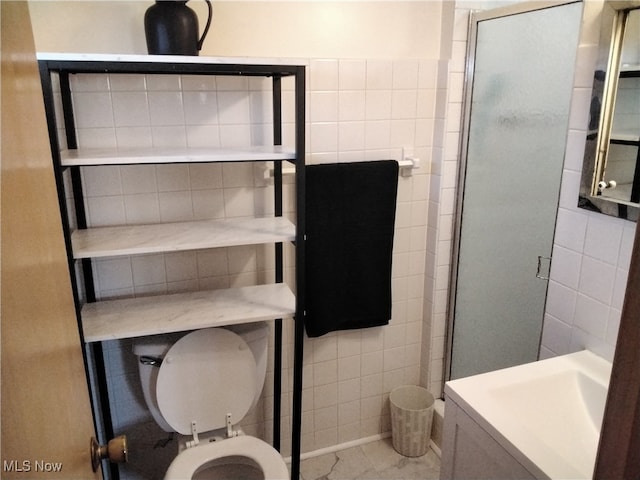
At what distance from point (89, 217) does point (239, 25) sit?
842 mm

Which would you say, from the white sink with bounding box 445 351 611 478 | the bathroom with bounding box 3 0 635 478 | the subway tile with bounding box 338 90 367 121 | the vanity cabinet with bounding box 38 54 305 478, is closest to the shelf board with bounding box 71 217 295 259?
the vanity cabinet with bounding box 38 54 305 478

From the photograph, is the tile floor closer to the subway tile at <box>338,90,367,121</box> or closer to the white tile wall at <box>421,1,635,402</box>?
the white tile wall at <box>421,1,635,402</box>

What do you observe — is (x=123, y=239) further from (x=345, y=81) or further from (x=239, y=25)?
(x=345, y=81)

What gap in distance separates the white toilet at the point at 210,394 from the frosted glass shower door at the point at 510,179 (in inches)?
38.6

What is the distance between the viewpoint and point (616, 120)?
1.29 metres

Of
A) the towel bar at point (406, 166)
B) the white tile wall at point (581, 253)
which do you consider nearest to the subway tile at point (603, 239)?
the white tile wall at point (581, 253)

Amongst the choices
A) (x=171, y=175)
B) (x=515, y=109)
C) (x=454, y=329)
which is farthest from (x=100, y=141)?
(x=454, y=329)

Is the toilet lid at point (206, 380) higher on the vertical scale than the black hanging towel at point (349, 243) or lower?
lower

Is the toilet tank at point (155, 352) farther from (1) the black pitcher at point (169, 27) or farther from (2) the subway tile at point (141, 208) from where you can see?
(1) the black pitcher at point (169, 27)

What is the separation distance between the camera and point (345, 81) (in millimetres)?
1796

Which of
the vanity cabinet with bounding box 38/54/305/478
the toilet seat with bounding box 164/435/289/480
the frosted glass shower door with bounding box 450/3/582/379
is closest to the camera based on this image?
the vanity cabinet with bounding box 38/54/305/478

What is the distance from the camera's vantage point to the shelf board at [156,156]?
1.30 metres

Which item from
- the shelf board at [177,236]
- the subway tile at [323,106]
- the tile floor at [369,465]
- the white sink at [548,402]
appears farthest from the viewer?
the tile floor at [369,465]

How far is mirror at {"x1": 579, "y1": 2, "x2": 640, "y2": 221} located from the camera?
123cm
